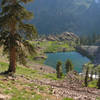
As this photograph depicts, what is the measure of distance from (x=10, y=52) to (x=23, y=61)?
222cm

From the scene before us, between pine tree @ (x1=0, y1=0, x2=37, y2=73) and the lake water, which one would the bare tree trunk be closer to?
pine tree @ (x1=0, y1=0, x2=37, y2=73)

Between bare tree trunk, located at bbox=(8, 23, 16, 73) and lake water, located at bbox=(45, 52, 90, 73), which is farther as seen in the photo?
lake water, located at bbox=(45, 52, 90, 73)

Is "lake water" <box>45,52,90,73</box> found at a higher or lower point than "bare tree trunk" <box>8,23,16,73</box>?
lower

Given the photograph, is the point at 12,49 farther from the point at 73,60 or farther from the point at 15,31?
the point at 73,60

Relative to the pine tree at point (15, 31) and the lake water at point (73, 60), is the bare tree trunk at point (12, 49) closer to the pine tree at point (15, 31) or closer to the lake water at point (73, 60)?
the pine tree at point (15, 31)

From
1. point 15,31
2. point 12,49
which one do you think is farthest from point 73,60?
point 12,49

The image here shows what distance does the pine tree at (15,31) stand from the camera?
58.5 ft

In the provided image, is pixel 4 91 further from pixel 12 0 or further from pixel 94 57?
pixel 94 57

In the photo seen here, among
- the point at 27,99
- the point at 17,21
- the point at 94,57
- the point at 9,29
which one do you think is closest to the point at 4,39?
the point at 9,29

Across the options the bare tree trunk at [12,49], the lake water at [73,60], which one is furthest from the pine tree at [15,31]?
the lake water at [73,60]

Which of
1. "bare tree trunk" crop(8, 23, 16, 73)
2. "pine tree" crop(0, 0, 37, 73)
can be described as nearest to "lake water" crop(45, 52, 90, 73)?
"bare tree trunk" crop(8, 23, 16, 73)

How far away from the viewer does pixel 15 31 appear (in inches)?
745

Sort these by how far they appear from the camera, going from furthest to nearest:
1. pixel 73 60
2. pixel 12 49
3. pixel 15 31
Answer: pixel 73 60, pixel 15 31, pixel 12 49

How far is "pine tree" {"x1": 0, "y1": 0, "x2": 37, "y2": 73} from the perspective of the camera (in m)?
17.8
